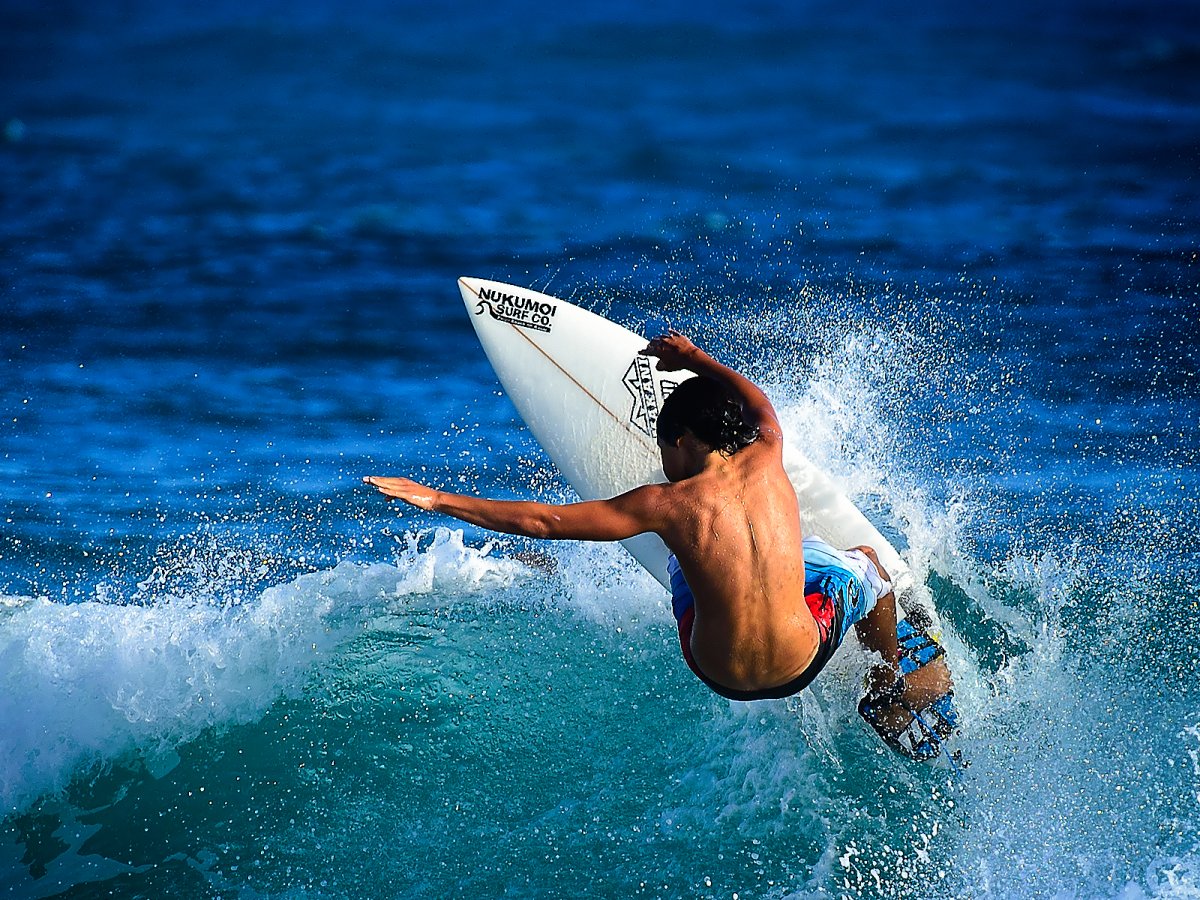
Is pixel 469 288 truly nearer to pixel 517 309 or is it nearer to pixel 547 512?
pixel 517 309

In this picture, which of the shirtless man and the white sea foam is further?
the white sea foam

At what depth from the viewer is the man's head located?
136 inches

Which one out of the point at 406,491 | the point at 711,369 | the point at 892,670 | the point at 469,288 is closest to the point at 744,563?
the point at 711,369

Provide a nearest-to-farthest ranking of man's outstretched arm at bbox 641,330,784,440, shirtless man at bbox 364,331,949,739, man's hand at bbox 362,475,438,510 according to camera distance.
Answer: man's hand at bbox 362,475,438,510
shirtless man at bbox 364,331,949,739
man's outstretched arm at bbox 641,330,784,440

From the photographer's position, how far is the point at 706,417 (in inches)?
136

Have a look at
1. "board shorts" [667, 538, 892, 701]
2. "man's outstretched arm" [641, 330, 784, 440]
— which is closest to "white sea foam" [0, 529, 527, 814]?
"board shorts" [667, 538, 892, 701]

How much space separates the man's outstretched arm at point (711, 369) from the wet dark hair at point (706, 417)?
1.31 feet

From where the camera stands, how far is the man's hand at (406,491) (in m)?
3.18

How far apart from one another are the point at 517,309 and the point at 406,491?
2685mm

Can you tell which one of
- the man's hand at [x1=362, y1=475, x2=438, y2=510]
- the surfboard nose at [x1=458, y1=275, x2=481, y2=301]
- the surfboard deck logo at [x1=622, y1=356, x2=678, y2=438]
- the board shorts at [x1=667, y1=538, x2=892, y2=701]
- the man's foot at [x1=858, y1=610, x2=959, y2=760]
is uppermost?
the man's hand at [x1=362, y1=475, x2=438, y2=510]

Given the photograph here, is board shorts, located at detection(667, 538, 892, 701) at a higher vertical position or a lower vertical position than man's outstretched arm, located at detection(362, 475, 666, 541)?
lower

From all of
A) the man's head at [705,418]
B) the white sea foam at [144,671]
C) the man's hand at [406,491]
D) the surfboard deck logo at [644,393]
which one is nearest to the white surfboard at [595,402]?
the surfboard deck logo at [644,393]

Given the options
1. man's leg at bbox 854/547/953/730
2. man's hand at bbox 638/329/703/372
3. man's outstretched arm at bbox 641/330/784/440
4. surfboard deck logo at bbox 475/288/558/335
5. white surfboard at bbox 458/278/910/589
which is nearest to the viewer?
man's outstretched arm at bbox 641/330/784/440

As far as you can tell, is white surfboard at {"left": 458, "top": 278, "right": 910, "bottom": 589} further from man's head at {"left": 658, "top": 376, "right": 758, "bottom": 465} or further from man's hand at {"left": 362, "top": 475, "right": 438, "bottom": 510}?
man's hand at {"left": 362, "top": 475, "right": 438, "bottom": 510}
